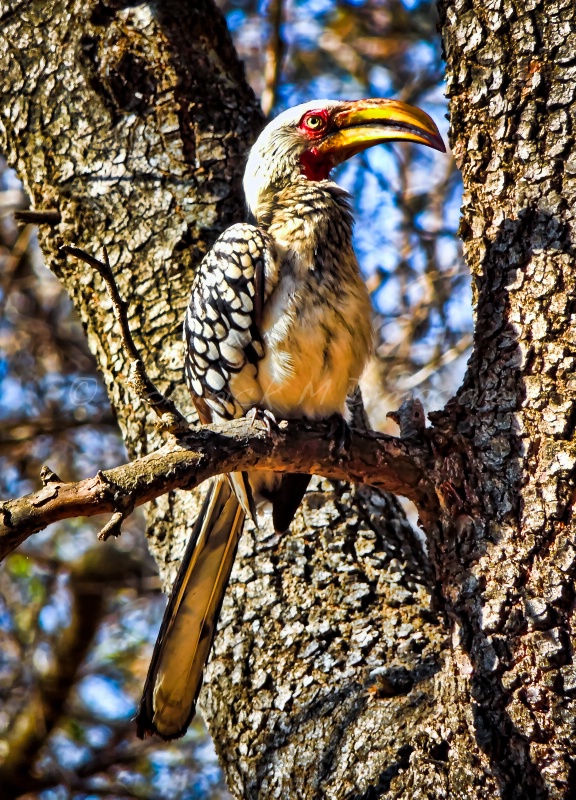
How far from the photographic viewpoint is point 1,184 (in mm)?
5750

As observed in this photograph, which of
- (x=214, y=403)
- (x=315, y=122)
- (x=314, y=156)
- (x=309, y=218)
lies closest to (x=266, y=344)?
(x=214, y=403)

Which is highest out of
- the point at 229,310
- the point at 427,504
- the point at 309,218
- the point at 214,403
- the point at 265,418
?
the point at 309,218

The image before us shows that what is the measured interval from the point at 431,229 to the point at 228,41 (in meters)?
2.50

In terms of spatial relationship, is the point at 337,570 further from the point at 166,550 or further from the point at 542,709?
the point at 542,709

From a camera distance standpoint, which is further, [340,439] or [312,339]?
[312,339]

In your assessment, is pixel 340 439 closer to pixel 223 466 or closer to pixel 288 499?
pixel 223 466

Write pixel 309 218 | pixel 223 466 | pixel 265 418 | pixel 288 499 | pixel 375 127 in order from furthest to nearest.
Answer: pixel 375 127 < pixel 309 218 < pixel 288 499 < pixel 265 418 < pixel 223 466

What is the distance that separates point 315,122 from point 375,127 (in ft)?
0.87

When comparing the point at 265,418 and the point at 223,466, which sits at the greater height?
the point at 265,418

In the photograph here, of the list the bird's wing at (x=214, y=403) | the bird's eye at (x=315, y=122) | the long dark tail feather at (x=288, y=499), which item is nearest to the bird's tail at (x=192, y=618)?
the bird's wing at (x=214, y=403)

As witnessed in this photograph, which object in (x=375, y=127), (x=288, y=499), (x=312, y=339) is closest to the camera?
(x=312, y=339)

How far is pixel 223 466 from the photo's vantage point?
2.09 meters

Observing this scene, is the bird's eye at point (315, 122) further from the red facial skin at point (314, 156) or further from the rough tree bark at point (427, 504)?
the rough tree bark at point (427, 504)

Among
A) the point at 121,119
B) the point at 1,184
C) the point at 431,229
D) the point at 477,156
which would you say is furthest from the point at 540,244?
the point at 1,184
